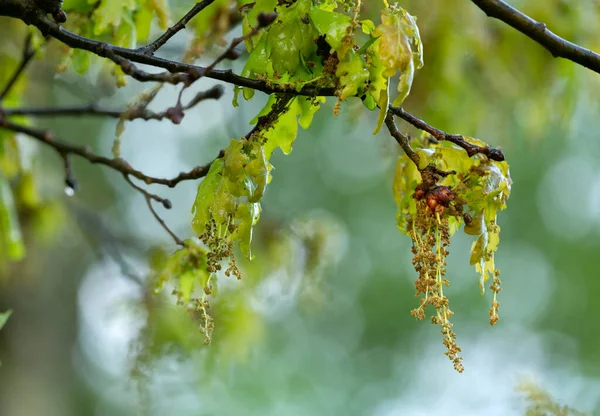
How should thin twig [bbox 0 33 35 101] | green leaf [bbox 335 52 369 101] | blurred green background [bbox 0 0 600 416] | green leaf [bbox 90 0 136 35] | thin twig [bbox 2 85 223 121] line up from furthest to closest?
blurred green background [bbox 0 0 600 416] → thin twig [bbox 0 33 35 101] → green leaf [bbox 90 0 136 35] → thin twig [bbox 2 85 223 121] → green leaf [bbox 335 52 369 101]

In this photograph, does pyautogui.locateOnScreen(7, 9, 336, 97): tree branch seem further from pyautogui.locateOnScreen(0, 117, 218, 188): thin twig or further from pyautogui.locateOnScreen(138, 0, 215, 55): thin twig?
pyautogui.locateOnScreen(0, 117, 218, 188): thin twig

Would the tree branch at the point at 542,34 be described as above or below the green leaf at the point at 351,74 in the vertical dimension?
above

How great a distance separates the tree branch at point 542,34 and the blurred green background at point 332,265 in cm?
74

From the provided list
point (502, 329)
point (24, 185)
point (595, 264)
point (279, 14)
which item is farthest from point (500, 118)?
point (502, 329)

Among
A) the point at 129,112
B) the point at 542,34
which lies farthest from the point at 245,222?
the point at 542,34

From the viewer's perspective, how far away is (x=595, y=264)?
7027 millimetres

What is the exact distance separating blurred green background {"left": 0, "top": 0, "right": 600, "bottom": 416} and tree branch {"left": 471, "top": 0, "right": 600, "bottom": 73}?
736 mm

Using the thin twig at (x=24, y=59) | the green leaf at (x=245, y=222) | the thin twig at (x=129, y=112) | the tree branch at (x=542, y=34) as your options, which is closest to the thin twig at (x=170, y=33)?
the thin twig at (x=129, y=112)

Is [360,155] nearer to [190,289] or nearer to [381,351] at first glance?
[381,351]

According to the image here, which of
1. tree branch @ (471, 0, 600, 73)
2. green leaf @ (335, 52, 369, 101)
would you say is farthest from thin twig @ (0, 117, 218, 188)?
tree branch @ (471, 0, 600, 73)

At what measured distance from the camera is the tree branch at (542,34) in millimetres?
1051

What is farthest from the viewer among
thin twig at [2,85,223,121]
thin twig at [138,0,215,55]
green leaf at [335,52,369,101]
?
thin twig at [2,85,223,121]

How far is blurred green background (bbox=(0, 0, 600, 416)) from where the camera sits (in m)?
2.41

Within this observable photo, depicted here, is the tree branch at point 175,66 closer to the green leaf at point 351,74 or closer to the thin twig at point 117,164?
the green leaf at point 351,74
